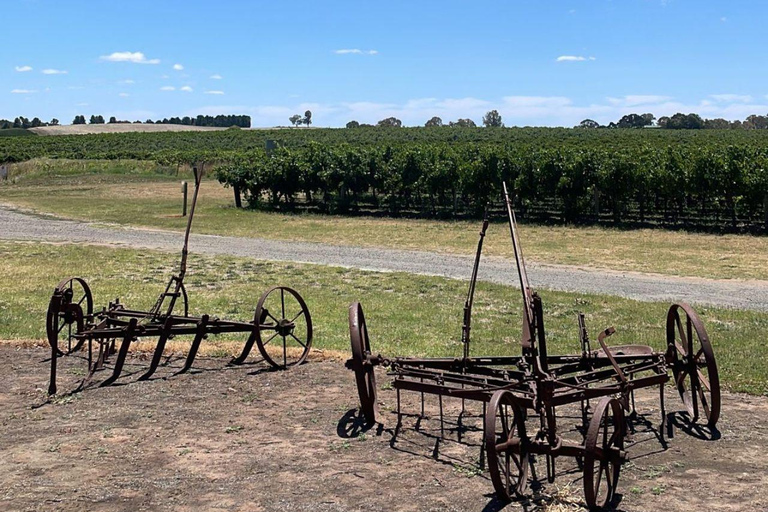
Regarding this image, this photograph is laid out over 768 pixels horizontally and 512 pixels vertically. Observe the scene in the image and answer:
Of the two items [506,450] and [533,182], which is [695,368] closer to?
[506,450]

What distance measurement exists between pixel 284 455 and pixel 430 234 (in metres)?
17.2

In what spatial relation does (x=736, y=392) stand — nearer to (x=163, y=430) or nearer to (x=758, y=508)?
(x=758, y=508)

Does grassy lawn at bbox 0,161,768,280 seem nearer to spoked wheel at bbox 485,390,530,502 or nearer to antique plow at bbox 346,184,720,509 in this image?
antique plow at bbox 346,184,720,509

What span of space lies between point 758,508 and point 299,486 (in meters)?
2.89

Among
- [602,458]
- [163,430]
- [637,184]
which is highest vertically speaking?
[637,184]

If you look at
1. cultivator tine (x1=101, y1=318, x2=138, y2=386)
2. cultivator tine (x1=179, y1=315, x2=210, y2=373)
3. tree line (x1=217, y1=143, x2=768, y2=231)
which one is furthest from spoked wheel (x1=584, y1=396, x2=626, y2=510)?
tree line (x1=217, y1=143, x2=768, y2=231)

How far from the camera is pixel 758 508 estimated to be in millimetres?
4891

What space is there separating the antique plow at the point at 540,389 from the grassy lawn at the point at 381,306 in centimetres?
159

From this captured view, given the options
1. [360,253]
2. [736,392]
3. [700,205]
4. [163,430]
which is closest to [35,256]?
[360,253]

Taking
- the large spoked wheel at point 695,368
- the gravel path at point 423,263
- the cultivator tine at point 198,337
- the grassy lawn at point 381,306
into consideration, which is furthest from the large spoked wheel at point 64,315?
the gravel path at point 423,263

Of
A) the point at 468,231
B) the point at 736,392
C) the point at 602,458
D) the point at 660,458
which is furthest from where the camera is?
the point at 468,231

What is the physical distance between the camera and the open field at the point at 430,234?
1741 cm

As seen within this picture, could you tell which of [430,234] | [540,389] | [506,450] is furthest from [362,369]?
[430,234]

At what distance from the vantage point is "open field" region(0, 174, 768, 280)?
17.4m
